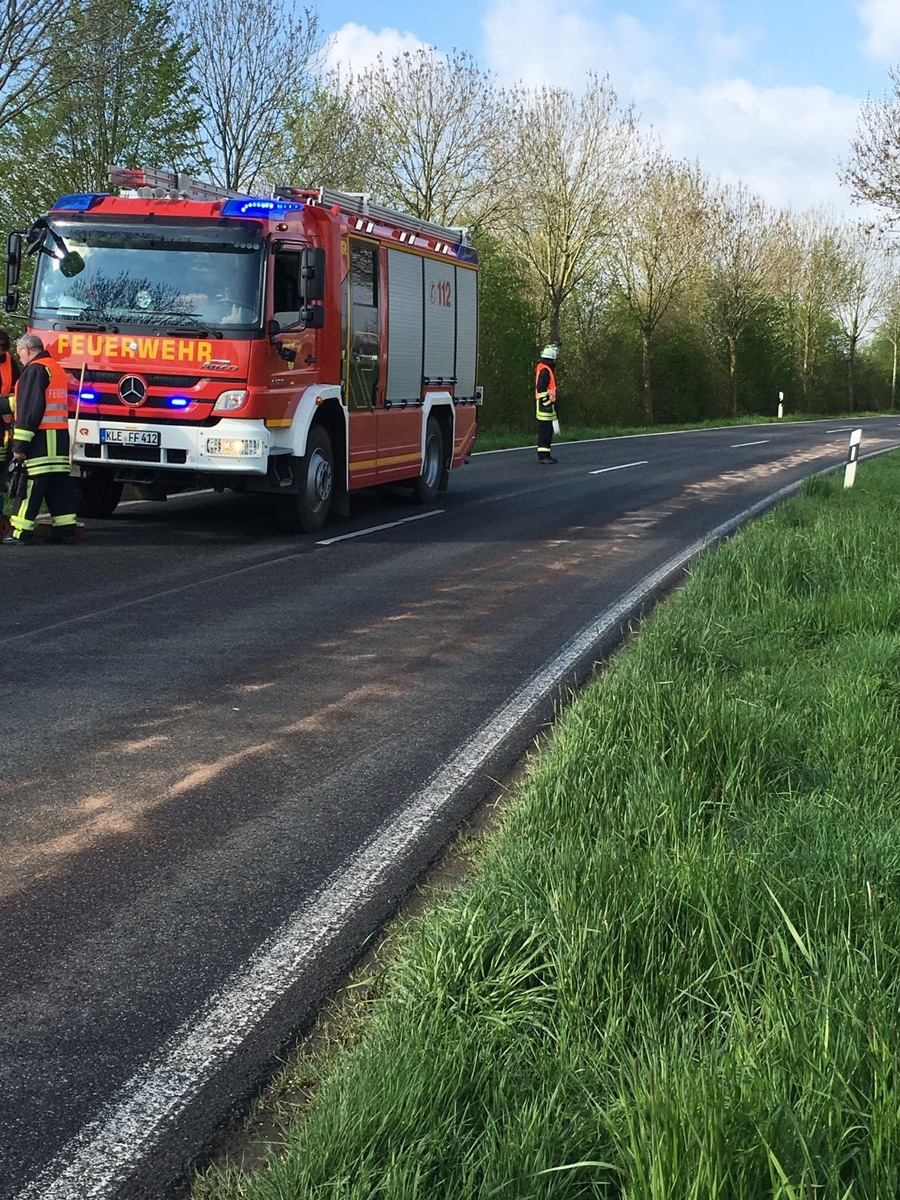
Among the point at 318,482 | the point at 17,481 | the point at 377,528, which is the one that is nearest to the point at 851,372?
the point at 377,528

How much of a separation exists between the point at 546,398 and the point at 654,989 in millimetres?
20073

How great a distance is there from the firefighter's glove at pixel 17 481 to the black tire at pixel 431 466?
529 cm

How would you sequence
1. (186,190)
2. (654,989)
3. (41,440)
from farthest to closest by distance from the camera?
1. (186,190)
2. (41,440)
3. (654,989)

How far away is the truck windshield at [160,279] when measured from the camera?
12.0 meters

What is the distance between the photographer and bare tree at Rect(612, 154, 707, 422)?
4994cm

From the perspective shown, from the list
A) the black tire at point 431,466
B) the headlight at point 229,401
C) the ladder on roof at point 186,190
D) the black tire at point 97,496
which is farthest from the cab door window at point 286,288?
the black tire at point 431,466

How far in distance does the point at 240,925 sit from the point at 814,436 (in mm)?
35018

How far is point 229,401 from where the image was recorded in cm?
1195

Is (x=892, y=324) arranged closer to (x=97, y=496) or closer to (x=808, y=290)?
(x=808, y=290)

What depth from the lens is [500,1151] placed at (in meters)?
2.50

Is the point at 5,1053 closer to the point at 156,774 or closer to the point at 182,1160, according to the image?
the point at 182,1160

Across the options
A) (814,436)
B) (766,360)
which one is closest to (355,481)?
(814,436)

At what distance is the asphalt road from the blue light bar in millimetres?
2949

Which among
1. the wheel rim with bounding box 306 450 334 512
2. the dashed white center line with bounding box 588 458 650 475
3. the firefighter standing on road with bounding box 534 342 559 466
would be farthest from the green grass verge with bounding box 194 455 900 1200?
the firefighter standing on road with bounding box 534 342 559 466
